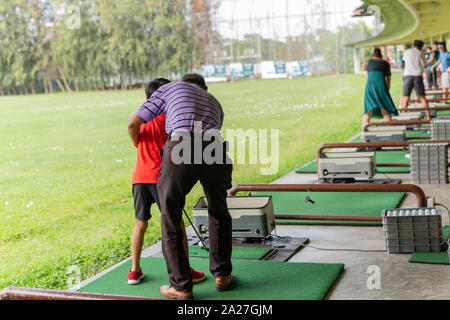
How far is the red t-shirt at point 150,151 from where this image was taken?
3883 mm

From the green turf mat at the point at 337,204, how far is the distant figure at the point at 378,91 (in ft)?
10.4

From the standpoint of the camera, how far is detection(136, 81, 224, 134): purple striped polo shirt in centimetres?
351

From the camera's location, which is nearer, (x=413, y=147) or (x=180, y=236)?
(x=180, y=236)

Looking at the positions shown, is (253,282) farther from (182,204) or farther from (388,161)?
(388,161)

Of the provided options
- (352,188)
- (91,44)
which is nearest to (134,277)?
(352,188)

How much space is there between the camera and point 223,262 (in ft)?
12.4

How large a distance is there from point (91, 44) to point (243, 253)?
28.9 m

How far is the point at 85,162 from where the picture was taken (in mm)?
14133

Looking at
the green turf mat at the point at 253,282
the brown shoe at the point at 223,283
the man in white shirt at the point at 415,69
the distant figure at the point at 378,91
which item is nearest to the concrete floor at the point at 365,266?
the green turf mat at the point at 253,282

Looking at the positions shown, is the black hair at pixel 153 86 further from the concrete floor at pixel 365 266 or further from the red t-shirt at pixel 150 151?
the concrete floor at pixel 365 266

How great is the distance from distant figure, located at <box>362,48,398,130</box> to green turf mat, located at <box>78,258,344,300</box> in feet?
18.6
